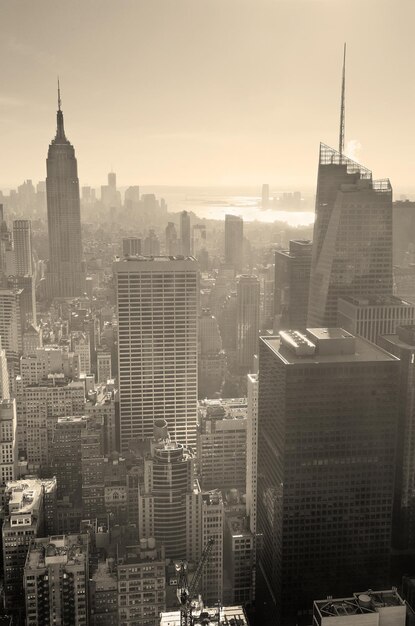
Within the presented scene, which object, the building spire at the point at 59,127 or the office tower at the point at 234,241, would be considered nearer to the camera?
the building spire at the point at 59,127

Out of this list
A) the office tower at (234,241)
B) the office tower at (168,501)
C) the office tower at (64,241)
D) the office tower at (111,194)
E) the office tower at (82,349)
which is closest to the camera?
the office tower at (168,501)

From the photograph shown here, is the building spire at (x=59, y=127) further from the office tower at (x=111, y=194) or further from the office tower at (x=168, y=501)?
the office tower at (x=168, y=501)

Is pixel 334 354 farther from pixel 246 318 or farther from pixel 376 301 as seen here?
pixel 246 318

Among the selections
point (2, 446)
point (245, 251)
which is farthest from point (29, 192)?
point (2, 446)

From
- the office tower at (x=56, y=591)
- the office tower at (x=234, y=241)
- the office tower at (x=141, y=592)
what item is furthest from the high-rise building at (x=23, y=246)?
the office tower at (x=141, y=592)

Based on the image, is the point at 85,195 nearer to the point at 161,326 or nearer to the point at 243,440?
the point at 161,326

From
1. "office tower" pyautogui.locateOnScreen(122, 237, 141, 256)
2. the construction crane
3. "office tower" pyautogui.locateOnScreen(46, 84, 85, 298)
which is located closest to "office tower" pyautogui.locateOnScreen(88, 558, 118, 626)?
the construction crane
